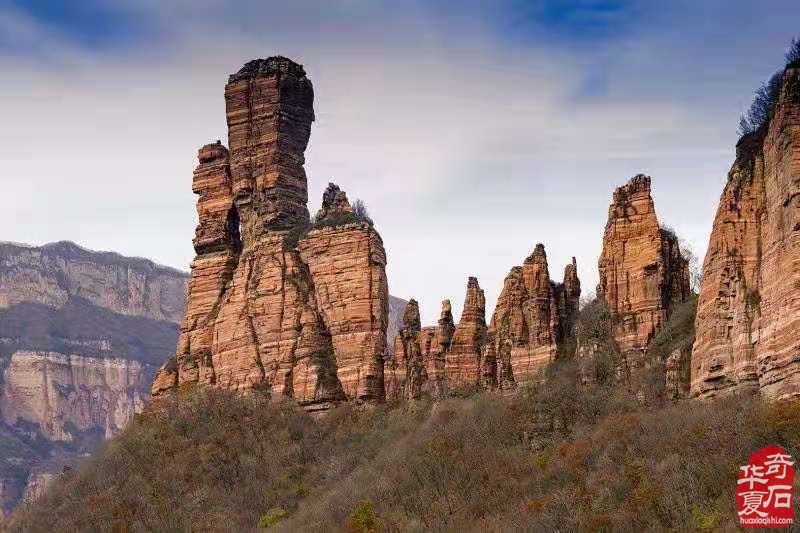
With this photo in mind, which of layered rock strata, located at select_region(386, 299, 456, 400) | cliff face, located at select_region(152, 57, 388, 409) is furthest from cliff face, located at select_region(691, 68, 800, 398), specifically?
cliff face, located at select_region(152, 57, 388, 409)

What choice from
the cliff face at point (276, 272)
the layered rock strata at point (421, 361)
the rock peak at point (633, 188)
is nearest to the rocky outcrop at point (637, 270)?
the rock peak at point (633, 188)

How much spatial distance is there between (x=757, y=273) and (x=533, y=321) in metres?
20.9

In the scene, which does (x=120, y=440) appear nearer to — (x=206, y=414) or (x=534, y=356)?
(x=206, y=414)

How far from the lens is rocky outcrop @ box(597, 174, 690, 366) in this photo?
7512 cm

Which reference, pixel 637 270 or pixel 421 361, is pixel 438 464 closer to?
pixel 637 270

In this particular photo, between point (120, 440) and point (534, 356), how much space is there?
30006 millimetres

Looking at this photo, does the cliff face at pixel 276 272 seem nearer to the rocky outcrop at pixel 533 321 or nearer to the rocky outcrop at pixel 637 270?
the rocky outcrop at pixel 533 321

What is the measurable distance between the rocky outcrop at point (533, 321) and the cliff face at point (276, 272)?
10364 millimetres

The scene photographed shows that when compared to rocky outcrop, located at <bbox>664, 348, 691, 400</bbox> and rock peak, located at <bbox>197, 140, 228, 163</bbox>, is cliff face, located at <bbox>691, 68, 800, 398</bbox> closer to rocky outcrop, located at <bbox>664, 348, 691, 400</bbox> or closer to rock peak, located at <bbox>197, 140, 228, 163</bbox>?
rocky outcrop, located at <bbox>664, 348, 691, 400</bbox>

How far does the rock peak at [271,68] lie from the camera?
99.3 meters

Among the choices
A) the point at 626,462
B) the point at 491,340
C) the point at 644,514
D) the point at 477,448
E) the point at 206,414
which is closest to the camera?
the point at 644,514

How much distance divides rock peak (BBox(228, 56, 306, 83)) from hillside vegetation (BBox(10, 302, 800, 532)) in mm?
21424

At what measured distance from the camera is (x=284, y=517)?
267 ft

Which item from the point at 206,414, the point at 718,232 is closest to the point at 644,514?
the point at 718,232
